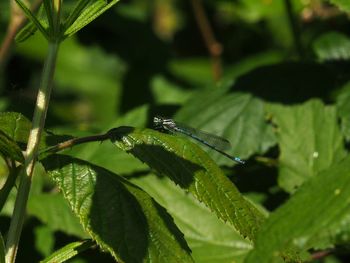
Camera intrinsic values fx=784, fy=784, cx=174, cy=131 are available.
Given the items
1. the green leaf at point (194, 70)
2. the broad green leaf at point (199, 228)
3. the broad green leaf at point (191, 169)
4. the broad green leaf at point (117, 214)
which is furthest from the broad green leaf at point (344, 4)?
the green leaf at point (194, 70)

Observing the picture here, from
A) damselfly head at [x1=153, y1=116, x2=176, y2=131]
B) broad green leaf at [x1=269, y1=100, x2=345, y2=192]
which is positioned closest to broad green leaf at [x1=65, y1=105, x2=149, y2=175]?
damselfly head at [x1=153, y1=116, x2=176, y2=131]

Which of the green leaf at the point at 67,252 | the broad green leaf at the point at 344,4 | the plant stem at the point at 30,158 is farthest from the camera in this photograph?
→ the broad green leaf at the point at 344,4

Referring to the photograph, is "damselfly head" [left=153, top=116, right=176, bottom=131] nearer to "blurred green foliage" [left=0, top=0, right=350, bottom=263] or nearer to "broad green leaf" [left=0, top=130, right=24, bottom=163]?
"blurred green foliage" [left=0, top=0, right=350, bottom=263]

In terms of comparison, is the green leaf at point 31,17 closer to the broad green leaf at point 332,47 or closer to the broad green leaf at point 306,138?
the broad green leaf at point 306,138

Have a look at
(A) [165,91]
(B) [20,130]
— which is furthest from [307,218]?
(A) [165,91]

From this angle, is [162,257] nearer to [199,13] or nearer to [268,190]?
[268,190]

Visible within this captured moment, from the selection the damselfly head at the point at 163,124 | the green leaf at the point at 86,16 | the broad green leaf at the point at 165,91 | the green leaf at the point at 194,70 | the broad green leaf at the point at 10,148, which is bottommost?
the broad green leaf at the point at 10,148

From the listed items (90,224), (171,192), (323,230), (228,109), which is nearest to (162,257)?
(90,224)
